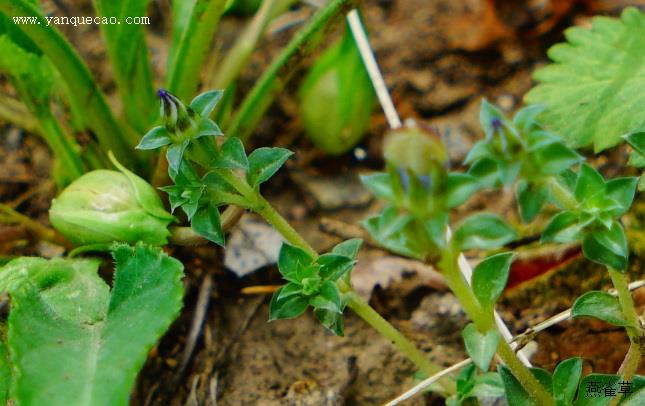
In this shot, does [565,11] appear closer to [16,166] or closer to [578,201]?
[578,201]

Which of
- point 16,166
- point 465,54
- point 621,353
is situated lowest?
point 621,353

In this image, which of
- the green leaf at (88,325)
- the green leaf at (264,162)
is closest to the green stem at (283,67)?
the green leaf at (264,162)

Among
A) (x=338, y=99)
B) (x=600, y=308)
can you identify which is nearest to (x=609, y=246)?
(x=600, y=308)

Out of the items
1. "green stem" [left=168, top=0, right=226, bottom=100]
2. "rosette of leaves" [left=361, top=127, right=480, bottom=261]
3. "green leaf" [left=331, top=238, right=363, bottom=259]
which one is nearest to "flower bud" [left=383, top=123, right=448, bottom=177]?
"rosette of leaves" [left=361, top=127, right=480, bottom=261]

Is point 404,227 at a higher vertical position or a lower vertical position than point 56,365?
higher

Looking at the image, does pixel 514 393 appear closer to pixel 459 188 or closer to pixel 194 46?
pixel 459 188

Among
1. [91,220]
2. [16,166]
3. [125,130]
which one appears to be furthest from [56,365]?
[16,166]

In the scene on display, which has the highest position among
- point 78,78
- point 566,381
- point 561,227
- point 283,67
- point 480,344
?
point 78,78
